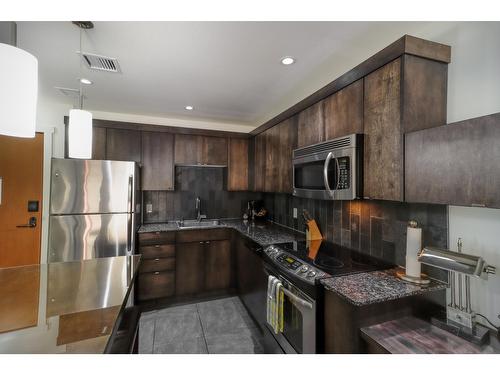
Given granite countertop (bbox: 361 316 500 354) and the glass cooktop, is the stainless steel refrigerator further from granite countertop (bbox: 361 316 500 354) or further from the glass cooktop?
granite countertop (bbox: 361 316 500 354)

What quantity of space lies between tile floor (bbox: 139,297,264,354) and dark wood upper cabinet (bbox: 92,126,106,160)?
2009 millimetres

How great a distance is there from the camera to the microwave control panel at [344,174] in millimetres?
1568

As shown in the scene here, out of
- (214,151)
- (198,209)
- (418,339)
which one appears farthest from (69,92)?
(418,339)

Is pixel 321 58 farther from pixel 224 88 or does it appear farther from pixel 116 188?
pixel 116 188

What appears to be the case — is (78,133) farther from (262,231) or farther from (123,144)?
(262,231)

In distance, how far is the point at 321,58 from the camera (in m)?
1.90

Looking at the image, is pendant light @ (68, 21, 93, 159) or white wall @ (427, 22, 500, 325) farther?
pendant light @ (68, 21, 93, 159)

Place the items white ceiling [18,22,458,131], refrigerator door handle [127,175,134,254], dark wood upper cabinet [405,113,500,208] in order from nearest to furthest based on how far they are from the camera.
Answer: dark wood upper cabinet [405,113,500,208] < white ceiling [18,22,458,131] < refrigerator door handle [127,175,134,254]

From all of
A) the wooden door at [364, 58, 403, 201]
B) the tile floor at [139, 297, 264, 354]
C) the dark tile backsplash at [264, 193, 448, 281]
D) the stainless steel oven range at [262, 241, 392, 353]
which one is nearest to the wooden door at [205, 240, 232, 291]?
the tile floor at [139, 297, 264, 354]

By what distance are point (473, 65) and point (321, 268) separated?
146 cm

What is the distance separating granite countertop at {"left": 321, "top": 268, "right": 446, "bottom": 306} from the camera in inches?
45.9

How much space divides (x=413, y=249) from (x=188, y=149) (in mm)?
2826

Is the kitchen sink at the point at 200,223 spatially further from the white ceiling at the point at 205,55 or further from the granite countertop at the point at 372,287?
the granite countertop at the point at 372,287
